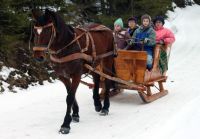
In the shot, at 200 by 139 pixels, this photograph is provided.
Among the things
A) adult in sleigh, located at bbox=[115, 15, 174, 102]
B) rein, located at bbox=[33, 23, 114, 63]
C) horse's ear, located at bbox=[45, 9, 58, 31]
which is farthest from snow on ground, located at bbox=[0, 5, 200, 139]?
horse's ear, located at bbox=[45, 9, 58, 31]

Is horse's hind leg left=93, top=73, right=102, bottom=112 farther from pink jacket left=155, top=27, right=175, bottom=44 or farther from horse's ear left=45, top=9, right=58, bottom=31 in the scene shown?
horse's ear left=45, top=9, right=58, bottom=31

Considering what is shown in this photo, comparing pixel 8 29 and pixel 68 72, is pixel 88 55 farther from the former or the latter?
pixel 8 29

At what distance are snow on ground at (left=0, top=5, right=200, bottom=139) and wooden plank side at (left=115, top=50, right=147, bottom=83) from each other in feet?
1.89

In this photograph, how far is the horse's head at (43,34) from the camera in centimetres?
651

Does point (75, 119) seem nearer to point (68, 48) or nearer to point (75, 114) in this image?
point (75, 114)

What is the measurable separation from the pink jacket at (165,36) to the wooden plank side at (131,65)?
1.14 meters

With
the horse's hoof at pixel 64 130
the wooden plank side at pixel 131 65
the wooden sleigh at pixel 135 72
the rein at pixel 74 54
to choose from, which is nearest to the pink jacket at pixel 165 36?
the wooden sleigh at pixel 135 72

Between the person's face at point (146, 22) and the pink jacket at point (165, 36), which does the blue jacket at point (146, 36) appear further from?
the pink jacket at point (165, 36)

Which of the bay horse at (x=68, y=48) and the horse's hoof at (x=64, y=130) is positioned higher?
the bay horse at (x=68, y=48)

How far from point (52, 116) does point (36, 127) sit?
2.79ft

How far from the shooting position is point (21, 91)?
10273mm

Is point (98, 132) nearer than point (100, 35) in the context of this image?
Yes

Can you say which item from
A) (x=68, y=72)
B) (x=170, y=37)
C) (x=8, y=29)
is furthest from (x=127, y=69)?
(x=8, y=29)

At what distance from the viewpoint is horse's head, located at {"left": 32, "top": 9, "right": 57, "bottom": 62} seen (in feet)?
21.4
